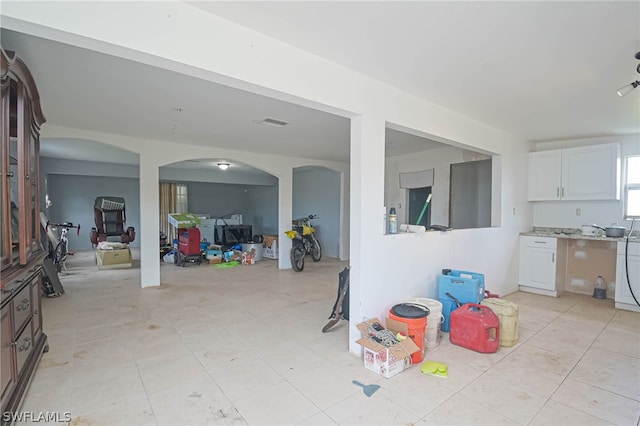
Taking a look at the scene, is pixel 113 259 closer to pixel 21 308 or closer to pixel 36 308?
pixel 36 308

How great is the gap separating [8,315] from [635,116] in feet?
20.0

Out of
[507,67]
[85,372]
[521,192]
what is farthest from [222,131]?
[521,192]

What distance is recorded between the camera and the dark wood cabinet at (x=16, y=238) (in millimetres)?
1737

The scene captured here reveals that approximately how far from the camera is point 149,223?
506 centimetres

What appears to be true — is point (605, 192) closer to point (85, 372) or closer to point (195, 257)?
point (85, 372)

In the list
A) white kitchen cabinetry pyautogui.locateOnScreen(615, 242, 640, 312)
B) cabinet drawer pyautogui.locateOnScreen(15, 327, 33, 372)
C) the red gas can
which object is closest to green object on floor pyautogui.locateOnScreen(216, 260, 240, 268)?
cabinet drawer pyautogui.locateOnScreen(15, 327, 33, 372)

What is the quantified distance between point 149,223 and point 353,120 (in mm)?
3992

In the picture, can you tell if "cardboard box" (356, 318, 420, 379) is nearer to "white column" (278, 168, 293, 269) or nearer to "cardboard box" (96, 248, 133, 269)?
"white column" (278, 168, 293, 269)

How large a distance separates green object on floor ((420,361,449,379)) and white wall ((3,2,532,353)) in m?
0.57

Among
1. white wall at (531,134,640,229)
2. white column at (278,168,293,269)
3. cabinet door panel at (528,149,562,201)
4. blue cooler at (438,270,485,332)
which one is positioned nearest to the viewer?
blue cooler at (438,270,485,332)

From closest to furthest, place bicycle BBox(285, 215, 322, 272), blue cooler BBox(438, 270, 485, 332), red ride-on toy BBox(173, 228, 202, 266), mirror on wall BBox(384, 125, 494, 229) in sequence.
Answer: blue cooler BBox(438, 270, 485, 332) < mirror on wall BBox(384, 125, 494, 229) < bicycle BBox(285, 215, 322, 272) < red ride-on toy BBox(173, 228, 202, 266)

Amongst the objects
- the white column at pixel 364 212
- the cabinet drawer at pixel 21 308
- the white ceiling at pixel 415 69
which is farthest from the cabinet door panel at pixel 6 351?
the white column at pixel 364 212

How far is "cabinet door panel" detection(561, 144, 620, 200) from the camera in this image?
4227 mm

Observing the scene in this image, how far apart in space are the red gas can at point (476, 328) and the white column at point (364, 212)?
0.85 meters
